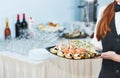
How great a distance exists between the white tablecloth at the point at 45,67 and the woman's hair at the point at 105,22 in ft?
2.07

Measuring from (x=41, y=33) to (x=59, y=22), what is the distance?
0.46m

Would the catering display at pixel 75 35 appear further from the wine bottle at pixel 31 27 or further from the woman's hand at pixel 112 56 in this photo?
the woman's hand at pixel 112 56

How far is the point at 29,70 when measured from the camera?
73.4 inches

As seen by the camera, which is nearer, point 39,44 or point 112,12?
point 112,12

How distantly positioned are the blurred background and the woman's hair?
3.95ft

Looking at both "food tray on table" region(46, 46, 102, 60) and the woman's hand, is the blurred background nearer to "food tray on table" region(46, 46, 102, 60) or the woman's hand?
"food tray on table" region(46, 46, 102, 60)

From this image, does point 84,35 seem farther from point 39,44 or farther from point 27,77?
point 27,77

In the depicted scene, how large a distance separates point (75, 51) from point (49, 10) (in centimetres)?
99

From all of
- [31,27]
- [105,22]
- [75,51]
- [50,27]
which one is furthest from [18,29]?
[105,22]

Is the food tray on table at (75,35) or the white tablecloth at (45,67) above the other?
the food tray on table at (75,35)

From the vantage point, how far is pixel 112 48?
1.23m

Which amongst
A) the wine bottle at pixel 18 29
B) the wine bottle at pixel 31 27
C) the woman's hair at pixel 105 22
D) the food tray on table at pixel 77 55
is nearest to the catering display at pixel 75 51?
the food tray on table at pixel 77 55

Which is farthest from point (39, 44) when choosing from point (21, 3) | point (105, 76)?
point (105, 76)

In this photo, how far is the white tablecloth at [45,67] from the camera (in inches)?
71.6
